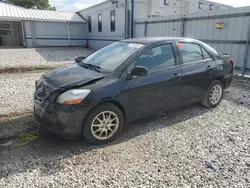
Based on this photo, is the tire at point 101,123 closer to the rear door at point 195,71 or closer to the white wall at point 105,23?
the rear door at point 195,71

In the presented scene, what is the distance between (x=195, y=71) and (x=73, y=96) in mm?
2527

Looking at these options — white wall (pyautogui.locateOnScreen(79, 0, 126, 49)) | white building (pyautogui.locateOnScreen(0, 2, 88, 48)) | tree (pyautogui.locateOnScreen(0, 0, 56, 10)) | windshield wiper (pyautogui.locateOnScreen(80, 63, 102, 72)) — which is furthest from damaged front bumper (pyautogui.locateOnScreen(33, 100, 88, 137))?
tree (pyautogui.locateOnScreen(0, 0, 56, 10))

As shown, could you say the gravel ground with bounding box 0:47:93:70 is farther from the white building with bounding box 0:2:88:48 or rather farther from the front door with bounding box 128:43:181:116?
the front door with bounding box 128:43:181:116

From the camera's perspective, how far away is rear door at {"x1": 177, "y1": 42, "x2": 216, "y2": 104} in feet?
13.3

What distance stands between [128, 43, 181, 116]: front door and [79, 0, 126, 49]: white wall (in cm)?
1150

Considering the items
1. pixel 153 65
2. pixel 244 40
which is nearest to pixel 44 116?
pixel 153 65

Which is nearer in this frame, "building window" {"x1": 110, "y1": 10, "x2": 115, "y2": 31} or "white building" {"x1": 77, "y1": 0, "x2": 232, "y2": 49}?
"white building" {"x1": 77, "y1": 0, "x2": 232, "y2": 49}

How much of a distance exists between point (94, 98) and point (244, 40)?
22.7 feet

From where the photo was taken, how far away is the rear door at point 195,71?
405 centimetres

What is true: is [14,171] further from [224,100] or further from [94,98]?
[224,100]

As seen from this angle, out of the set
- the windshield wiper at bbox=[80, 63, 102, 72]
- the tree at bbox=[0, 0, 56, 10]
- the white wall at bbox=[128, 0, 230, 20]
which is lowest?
the windshield wiper at bbox=[80, 63, 102, 72]

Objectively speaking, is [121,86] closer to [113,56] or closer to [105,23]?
[113,56]

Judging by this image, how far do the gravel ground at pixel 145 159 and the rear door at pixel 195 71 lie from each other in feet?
2.09

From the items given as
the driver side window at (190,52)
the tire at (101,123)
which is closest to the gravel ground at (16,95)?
the tire at (101,123)
